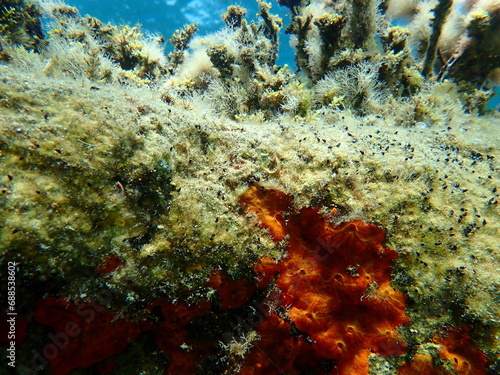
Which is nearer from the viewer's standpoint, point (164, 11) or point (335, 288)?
point (335, 288)

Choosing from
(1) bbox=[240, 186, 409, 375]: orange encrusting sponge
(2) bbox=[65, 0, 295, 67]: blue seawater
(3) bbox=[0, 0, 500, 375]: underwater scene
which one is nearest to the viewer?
(3) bbox=[0, 0, 500, 375]: underwater scene

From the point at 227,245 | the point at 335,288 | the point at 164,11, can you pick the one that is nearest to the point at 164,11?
the point at 164,11

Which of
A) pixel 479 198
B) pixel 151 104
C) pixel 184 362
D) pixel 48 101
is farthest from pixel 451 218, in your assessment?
pixel 48 101

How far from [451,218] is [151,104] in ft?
12.7

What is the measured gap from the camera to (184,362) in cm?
271

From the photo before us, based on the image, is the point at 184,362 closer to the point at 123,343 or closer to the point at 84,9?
the point at 123,343

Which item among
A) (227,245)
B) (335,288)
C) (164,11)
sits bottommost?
(335,288)

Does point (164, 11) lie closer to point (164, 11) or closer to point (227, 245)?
point (164, 11)

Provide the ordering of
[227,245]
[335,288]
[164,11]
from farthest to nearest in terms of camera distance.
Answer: [164,11], [335,288], [227,245]

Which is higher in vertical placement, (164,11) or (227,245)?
(164,11)

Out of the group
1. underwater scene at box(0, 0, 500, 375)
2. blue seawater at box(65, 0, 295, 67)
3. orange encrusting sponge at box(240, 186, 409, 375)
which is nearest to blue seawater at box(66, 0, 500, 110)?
blue seawater at box(65, 0, 295, 67)

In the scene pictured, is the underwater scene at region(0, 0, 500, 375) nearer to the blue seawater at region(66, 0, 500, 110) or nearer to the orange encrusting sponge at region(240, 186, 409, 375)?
the orange encrusting sponge at region(240, 186, 409, 375)

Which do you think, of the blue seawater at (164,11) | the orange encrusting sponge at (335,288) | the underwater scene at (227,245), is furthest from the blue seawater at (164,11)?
the orange encrusting sponge at (335,288)

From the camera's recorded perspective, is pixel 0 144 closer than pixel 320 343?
Yes
